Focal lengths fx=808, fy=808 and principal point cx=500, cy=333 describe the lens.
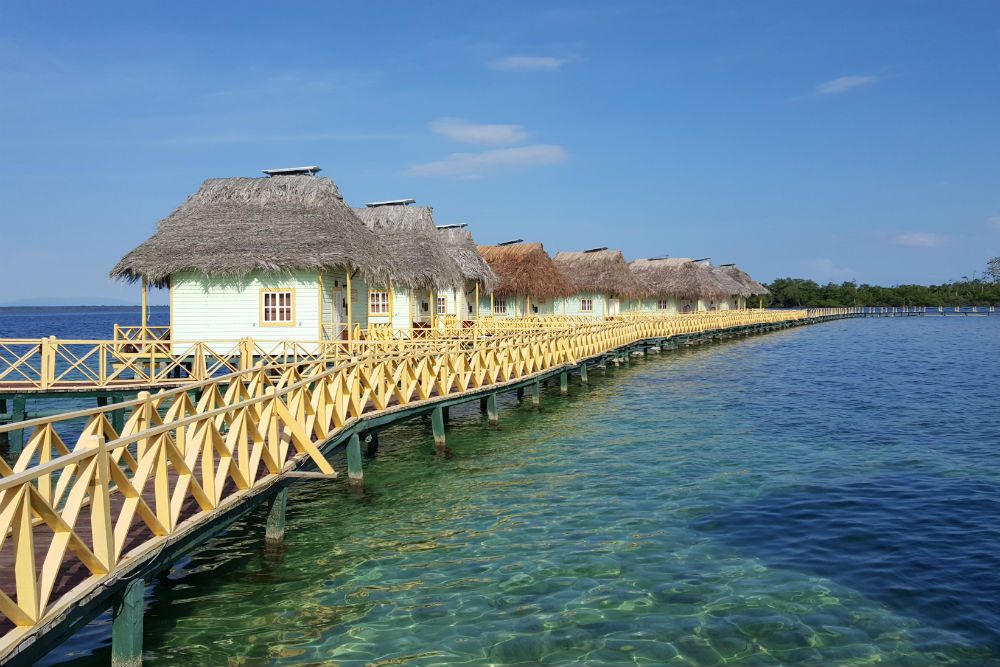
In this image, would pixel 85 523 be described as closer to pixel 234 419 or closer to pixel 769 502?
pixel 234 419

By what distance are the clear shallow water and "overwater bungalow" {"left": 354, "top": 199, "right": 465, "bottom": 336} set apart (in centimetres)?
1099

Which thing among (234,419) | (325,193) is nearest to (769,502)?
(234,419)

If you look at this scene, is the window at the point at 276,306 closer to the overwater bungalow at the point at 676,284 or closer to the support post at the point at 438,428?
the support post at the point at 438,428

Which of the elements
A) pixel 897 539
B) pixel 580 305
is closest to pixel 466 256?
pixel 580 305

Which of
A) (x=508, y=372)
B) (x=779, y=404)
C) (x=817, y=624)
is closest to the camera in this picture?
(x=817, y=624)

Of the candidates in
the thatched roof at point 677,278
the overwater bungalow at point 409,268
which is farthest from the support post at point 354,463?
the thatched roof at point 677,278

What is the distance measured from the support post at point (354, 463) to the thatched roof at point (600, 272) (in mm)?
36873

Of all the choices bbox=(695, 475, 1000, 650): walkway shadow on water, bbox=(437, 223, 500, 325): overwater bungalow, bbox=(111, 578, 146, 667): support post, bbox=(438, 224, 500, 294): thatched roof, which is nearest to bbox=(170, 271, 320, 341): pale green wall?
bbox=(437, 223, 500, 325): overwater bungalow

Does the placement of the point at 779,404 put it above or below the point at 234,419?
below

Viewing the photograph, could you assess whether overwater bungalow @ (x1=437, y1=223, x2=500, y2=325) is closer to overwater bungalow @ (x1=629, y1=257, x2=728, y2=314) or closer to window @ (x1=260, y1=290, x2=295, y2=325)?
window @ (x1=260, y1=290, x2=295, y2=325)

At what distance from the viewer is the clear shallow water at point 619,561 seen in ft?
23.3

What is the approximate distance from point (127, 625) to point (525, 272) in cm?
3555

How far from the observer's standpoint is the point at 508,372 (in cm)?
1966

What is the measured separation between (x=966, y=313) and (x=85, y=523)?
102m
